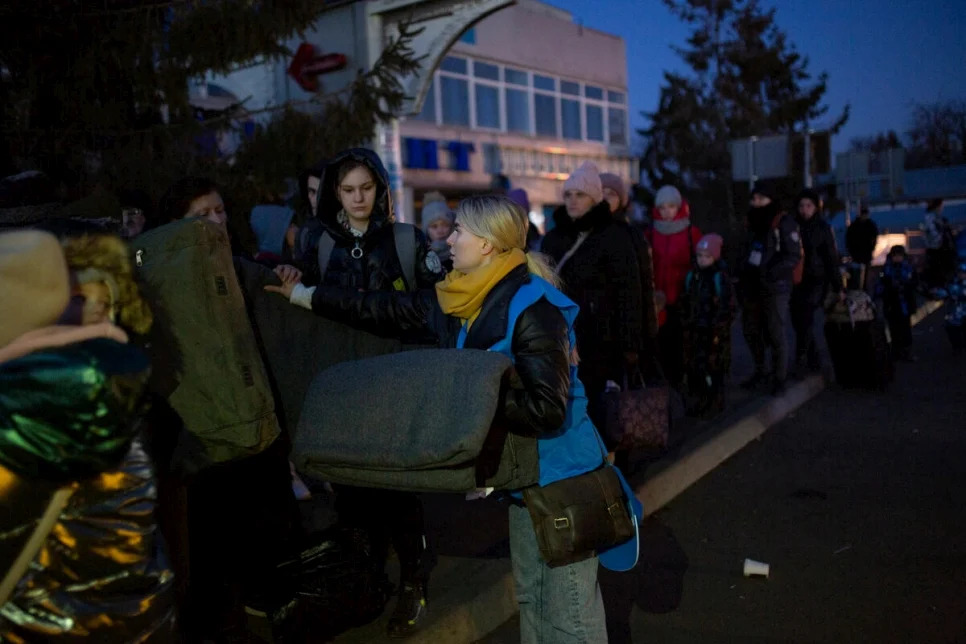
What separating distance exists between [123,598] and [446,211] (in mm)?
5959

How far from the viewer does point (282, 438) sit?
3852mm

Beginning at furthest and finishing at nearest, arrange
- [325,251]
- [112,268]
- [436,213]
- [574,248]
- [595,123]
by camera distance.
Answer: [595,123] < [436,213] < [574,248] < [325,251] < [112,268]

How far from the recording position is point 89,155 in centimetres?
695

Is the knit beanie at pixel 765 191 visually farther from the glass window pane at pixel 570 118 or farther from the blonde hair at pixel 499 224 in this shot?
the glass window pane at pixel 570 118

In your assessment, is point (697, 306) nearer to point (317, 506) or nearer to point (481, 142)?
point (317, 506)

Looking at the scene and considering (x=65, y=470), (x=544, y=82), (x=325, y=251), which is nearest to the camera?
(x=65, y=470)

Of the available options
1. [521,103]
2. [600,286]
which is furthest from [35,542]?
[521,103]

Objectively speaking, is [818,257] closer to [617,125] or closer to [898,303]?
[898,303]

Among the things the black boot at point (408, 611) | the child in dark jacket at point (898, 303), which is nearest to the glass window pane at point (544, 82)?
the child in dark jacket at point (898, 303)

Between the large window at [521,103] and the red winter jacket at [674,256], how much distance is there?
66.2ft

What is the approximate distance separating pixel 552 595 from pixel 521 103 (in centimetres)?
3077

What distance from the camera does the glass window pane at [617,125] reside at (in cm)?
3762

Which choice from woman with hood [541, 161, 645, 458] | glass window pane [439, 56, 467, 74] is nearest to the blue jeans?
woman with hood [541, 161, 645, 458]

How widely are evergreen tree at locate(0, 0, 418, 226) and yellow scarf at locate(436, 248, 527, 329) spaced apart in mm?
4242
